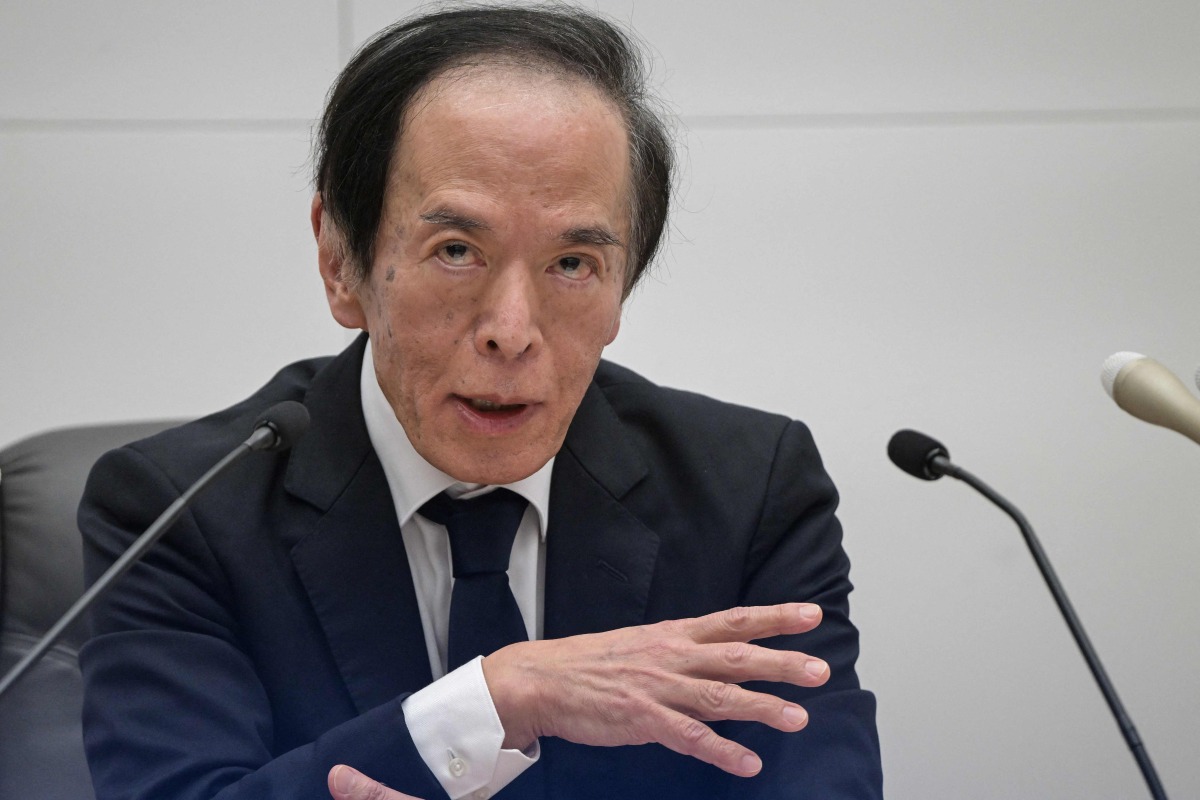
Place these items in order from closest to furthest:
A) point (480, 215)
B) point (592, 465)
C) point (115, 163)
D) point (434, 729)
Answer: point (434, 729), point (480, 215), point (592, 465), point (115, 163)

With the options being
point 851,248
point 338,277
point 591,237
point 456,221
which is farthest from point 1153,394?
point 851,248

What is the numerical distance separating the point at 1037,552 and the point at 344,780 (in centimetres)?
67

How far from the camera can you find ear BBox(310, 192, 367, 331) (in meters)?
1.35

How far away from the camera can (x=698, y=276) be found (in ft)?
7.19

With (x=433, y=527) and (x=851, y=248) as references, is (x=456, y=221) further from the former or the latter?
(x=851, y=248)

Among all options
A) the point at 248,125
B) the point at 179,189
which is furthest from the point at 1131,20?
the point at 179,189

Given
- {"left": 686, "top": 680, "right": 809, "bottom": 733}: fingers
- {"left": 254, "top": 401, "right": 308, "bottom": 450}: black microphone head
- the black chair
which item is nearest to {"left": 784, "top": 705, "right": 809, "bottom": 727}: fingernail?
{"left": 686, "top": 680, "right": 809, "bottom": 733}: fingers

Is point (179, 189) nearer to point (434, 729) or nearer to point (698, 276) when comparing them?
point (698, 276)

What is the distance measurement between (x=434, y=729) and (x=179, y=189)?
4.71ft

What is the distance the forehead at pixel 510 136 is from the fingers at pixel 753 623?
450mm

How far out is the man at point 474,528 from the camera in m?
1.08

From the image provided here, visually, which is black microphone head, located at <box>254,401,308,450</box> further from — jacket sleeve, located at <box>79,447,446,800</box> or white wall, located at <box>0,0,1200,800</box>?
white wall, located at <box>0,0,1200,800</box>

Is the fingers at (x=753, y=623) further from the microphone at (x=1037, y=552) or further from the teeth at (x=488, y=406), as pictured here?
the teeth at (x=488, y=406)

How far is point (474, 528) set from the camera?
1.29 metres
